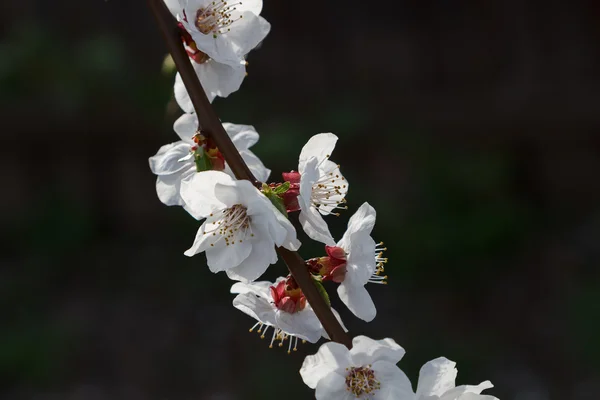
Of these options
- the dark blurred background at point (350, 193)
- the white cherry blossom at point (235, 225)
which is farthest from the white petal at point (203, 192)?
the dark blurred background at point (350, 193)

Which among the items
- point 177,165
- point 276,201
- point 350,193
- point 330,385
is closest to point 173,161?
point 177,165

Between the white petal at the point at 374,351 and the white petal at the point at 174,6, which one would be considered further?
the white petal at the point at 174,6

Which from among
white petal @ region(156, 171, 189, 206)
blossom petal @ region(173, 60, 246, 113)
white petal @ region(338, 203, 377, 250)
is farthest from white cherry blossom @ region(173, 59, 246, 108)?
white petal @ region(338, 203, 377, 250)

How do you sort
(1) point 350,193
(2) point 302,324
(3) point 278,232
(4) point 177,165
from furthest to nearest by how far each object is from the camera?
(1) point 350,193
(4) point 177,165
(2) point 302,324
(3) point 278,232

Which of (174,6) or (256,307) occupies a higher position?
(174,6)

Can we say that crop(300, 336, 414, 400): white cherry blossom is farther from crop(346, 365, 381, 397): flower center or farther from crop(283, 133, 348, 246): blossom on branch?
crop(283, 133, 348, 246): blossom on branch

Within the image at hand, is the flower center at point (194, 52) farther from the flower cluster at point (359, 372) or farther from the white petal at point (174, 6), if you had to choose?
the flower cluster at point (359, 372)

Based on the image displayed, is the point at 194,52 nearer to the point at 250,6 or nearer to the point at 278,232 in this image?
the point at 250,6

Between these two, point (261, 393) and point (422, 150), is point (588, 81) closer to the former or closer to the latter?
point (422, 150)
